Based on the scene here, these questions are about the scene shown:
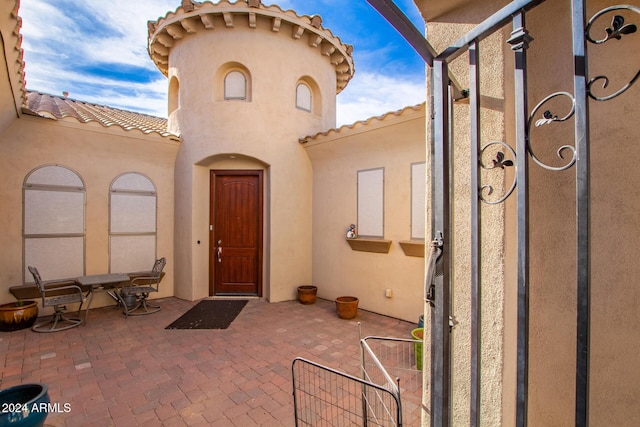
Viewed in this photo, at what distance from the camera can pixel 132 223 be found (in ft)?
21.8

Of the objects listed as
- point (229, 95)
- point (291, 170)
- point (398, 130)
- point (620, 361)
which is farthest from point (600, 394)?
point (229, 95)

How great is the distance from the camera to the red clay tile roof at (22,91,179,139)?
6035mm

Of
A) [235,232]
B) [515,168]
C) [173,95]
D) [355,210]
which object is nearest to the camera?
[515,168]

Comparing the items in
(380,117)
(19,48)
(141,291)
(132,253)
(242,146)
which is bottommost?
(141,291)

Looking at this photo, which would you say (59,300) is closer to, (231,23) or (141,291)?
(141,291)

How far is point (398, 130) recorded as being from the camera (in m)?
5.34

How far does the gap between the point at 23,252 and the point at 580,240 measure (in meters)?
7.57

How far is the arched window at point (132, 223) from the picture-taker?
6.43 metres

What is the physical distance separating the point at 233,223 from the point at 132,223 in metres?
2.05

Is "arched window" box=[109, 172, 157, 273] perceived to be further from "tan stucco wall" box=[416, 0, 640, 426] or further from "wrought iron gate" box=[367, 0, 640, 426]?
"tan stucco wall" box=[416, 0, 640, 426]

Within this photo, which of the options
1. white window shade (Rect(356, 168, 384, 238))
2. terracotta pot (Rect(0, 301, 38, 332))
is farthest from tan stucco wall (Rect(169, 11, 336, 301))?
terracotta pot (Rect(0, 301, 38, 332))

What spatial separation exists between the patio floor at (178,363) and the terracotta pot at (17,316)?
158 mm

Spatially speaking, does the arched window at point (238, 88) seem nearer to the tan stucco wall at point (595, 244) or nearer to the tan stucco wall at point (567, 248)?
the tan stucco wall at point (567, 248)

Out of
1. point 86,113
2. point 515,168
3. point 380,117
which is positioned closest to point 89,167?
point 86,113
